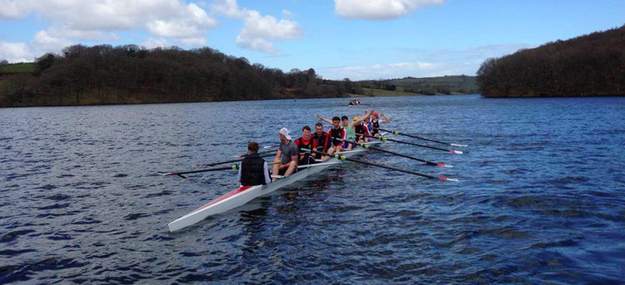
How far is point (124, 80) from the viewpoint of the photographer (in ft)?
488

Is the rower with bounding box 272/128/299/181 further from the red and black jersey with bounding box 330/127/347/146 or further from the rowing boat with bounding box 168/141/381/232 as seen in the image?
the red and black jersey with bounding box 330/127/347/146

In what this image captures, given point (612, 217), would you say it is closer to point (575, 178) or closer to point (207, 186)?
point (575, 178)

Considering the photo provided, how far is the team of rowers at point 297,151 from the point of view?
1312 centimetres

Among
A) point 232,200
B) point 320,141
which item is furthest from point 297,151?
point 232,200

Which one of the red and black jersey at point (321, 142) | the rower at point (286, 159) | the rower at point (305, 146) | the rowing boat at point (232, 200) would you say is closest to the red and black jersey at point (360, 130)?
the red and black jersey at point (321, 142)

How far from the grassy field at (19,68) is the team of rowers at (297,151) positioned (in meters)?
156

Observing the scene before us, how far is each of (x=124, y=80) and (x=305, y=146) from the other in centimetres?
14856

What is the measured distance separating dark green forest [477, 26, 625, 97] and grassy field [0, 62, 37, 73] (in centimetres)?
14732

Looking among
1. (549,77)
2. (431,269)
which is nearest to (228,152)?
(431,269)

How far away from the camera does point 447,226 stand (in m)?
10.5

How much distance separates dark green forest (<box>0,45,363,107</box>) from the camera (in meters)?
125

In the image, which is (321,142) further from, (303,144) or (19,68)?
(19,68)

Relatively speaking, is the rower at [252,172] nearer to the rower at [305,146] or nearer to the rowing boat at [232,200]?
the rowing boat at [232,200]

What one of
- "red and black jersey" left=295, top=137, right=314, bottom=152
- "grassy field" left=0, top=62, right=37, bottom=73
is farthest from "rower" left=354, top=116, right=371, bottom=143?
"grassy field" left=0, top=62, right=37, bottom=73
